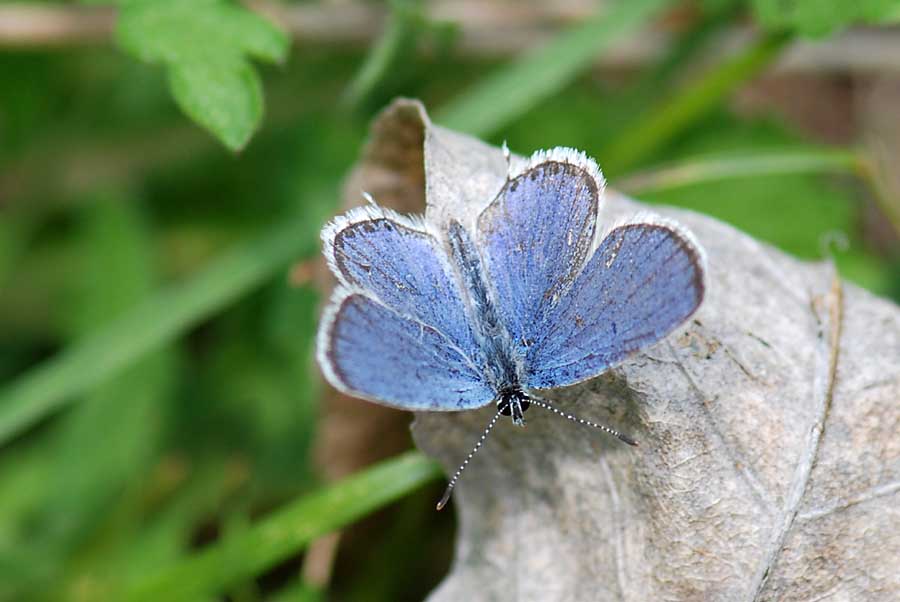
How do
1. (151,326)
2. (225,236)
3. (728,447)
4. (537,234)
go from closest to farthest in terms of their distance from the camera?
(728,447), (537,234), (151,326), (225,236)

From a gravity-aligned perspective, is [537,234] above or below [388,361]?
above

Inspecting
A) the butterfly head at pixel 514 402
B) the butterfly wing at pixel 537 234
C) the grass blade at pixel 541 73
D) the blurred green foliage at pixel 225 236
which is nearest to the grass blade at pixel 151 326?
the blurred green foliage at pixel 225 236

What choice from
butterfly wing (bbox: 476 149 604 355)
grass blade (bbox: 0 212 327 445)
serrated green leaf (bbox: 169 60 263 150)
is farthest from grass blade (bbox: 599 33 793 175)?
serrated green leaf (bbox: 169 60 263 150)

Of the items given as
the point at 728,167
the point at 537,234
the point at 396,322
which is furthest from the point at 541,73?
the point at 396,322

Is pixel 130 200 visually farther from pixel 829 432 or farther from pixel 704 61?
pixel 829 432

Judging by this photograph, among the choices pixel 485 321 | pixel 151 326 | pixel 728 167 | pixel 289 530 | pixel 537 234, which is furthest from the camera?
pixel 151 326

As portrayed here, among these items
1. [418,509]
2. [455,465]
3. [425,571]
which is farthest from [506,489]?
[425,571]

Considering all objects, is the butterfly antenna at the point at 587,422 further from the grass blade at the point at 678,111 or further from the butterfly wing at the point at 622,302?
the grass blade at the point at 678,111

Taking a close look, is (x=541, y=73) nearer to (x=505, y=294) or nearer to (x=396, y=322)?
(x=505, y=294)
